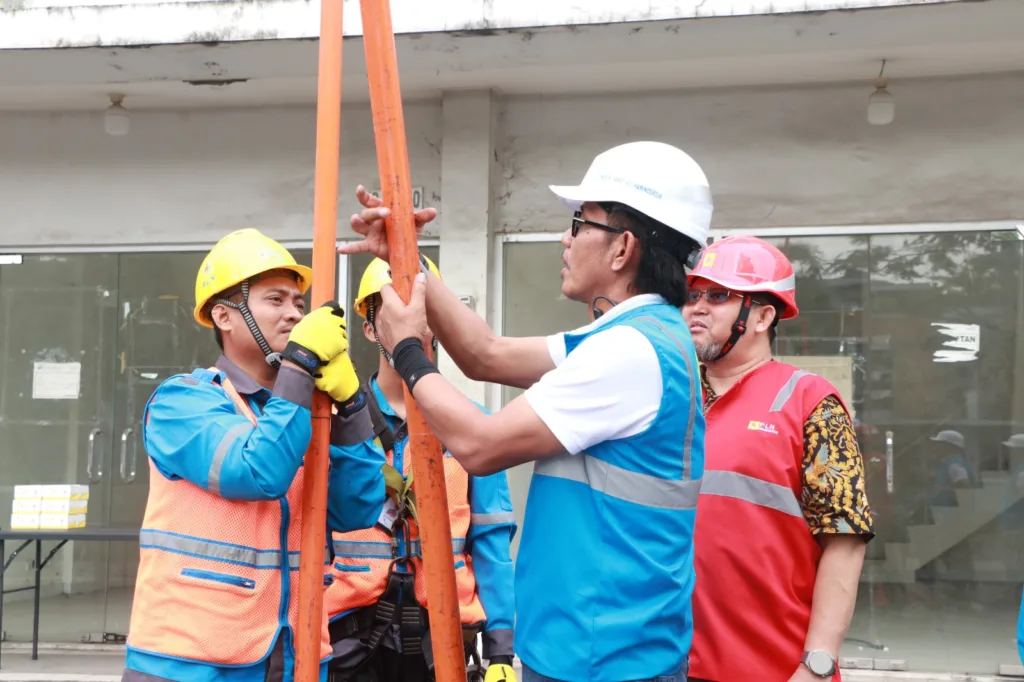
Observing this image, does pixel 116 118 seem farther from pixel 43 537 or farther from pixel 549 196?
pixel 549 196

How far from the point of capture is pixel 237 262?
9.09ft

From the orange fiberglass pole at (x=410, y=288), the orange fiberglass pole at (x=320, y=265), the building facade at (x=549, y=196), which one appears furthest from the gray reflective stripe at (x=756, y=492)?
the building facade at (x=549, y=196)

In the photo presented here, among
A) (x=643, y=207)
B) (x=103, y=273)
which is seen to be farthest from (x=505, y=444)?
(x=103, y=273)

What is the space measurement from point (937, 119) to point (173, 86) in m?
4.88

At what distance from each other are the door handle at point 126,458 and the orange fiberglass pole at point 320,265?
522 cm

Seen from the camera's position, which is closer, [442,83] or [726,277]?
[726,277]

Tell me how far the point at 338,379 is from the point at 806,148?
4788 millimetres

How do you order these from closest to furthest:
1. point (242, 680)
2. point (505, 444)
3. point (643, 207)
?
point (505, 444) → point (643, 207) → point (242, 680)

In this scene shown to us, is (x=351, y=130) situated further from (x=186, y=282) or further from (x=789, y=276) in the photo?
(x=789, y=276)

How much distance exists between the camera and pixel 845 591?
8.45ft

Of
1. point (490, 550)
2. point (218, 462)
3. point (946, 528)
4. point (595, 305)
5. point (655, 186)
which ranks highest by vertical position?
point (655, 186)

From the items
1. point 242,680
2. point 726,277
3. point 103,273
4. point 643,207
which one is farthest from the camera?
point 103,273

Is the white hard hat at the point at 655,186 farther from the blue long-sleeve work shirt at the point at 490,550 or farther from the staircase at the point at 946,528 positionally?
the staircase at the point at 946,528

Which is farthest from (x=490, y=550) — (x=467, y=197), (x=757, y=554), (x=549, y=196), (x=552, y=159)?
(x=552, y=159)
